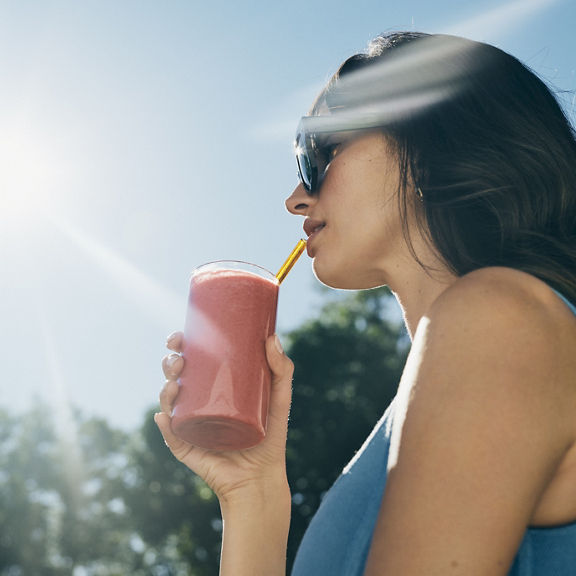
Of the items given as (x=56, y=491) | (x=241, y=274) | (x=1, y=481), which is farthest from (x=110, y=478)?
(x=241, y=274)

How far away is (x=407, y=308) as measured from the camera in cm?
232

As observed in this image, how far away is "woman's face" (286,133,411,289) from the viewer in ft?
7.66

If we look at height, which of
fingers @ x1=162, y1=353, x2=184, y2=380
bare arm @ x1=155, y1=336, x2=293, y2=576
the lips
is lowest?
bare arm @ x1=155, y1=336, x2=293, y2=576

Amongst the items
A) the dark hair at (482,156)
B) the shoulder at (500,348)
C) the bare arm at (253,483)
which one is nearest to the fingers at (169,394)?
the bare arm at (253,483)

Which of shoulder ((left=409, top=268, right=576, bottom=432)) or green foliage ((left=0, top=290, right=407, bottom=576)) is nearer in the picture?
shoulder ((left=409, top=268, right=576, bottom=432))

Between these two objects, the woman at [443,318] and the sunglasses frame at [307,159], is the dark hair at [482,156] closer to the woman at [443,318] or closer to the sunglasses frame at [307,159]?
the woman at [443,318]

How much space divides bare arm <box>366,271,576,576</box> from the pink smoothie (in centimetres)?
99

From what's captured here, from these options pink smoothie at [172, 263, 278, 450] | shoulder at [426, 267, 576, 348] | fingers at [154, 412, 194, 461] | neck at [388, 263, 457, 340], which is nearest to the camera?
shoulder at [426, 267, 576, 348]

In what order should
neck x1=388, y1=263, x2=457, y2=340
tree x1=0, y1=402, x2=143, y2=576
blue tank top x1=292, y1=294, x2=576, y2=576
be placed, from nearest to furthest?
blue tank top x1=292, y1=294, x2=576, y2=576 → neck x1=388, y1=263, x2=457, y2=340 → tree x1=0, y1=402, x2=143, y2=576

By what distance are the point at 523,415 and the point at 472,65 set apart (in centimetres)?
149

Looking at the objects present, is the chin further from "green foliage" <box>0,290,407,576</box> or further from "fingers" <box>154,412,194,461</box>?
"green foliage" <box>0,290,407,576</box>

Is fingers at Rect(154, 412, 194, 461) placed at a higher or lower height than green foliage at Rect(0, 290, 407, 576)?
higher

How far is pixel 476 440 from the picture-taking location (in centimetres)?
123

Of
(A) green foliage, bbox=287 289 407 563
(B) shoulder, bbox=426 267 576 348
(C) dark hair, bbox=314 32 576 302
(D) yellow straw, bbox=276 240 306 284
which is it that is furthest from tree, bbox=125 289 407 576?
(B) shoulder, bbox=426 267 576 348
